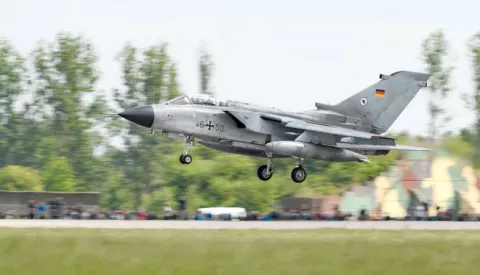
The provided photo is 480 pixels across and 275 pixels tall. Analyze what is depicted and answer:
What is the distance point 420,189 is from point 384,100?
6986 millimetres

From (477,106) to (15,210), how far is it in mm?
46057

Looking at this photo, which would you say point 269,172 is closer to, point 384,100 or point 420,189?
point 384,100

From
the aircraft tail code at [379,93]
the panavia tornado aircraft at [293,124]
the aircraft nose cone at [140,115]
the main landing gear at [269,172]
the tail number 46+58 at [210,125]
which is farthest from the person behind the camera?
the aircraft tail code at [379,93]

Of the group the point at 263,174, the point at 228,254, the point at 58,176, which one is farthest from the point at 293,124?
the point at 58,176

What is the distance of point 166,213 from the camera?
4031 cm

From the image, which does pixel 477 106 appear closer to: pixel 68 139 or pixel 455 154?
pixel 68 139

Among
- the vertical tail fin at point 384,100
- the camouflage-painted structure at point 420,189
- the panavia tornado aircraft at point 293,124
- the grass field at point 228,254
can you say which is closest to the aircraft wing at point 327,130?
the panavia tornado aircraft at point 293,124

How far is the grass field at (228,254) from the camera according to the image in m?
21.8

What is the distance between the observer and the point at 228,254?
22.9 meters

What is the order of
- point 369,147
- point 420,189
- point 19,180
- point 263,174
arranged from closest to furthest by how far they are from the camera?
point 263,174 → point 369,147 → point 420,189 → point 19,180

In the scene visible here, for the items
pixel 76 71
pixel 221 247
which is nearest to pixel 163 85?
pixel 76 71

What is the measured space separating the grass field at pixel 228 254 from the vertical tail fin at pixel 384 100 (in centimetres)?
1306

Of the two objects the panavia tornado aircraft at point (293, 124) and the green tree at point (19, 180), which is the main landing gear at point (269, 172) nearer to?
the panavia tornado aircraft at point (293, 124)

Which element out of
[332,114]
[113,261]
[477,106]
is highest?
[477,106]
